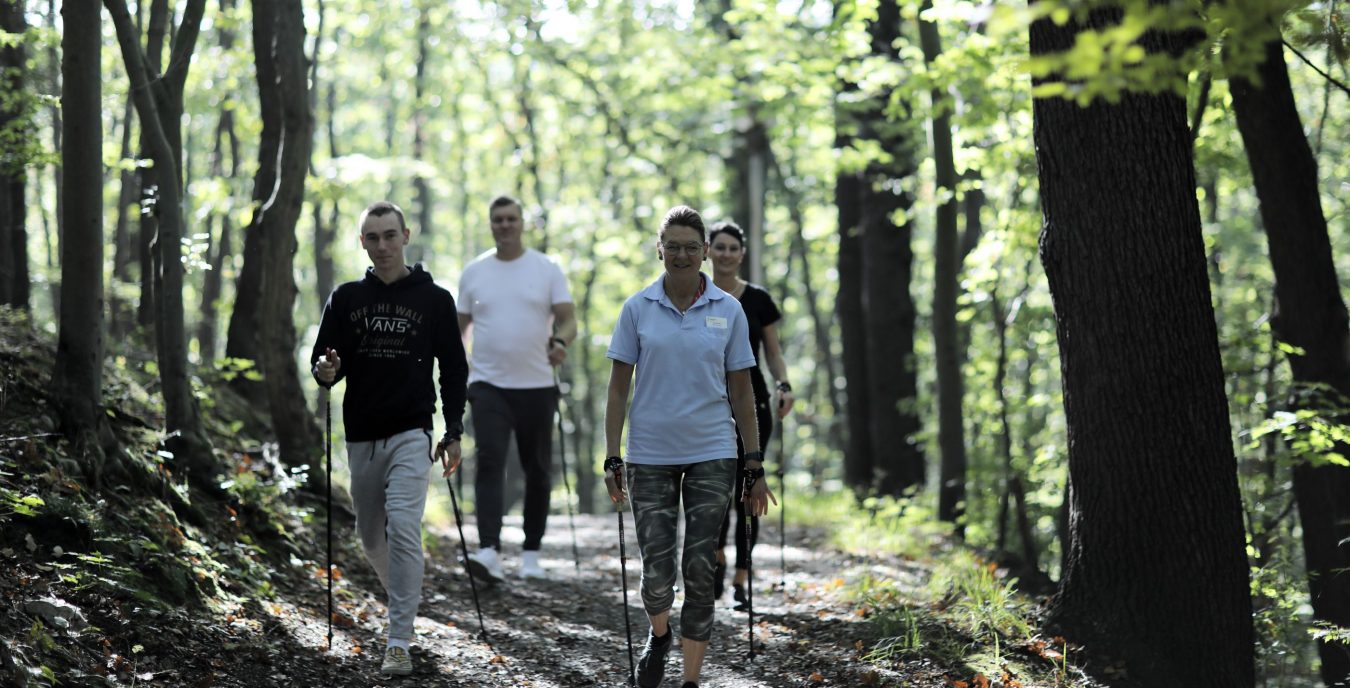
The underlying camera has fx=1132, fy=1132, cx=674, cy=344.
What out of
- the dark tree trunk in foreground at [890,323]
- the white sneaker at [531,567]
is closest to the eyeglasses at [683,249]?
the white sneaker at [531,567]

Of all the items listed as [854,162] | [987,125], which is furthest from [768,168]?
[987,125]

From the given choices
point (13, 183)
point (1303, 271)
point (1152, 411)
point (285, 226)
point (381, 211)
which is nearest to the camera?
point (1152, 411)

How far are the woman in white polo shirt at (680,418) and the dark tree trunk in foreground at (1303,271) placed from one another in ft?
17.9

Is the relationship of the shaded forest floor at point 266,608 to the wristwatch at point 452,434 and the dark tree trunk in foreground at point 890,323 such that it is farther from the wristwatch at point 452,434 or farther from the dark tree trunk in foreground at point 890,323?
the dark tree trunk in foreground at point 890,323

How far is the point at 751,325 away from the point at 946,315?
5.10m

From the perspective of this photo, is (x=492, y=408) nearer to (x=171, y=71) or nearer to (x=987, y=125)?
(x=171, y=71)

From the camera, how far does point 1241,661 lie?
Result: 18.8ft

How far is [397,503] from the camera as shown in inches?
235

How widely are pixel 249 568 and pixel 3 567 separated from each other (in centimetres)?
178

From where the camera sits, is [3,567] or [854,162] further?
[854,162]

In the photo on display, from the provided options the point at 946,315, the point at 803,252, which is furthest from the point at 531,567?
the point at 803,252

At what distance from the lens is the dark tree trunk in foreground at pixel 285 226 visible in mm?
9031

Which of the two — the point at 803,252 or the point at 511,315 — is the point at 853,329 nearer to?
the point at 803,252

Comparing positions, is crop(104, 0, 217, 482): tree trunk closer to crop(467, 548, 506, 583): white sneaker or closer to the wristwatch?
crop(467, 548, 506, 583): white sneaker
